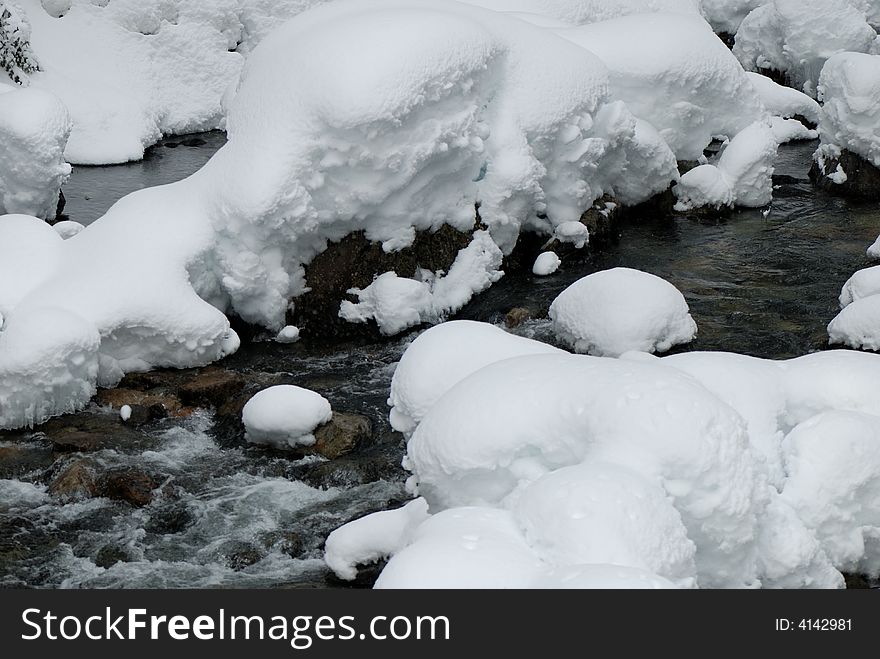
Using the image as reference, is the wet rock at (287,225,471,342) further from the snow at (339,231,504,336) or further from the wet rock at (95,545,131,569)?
the wet rock at (95,545,131,569)

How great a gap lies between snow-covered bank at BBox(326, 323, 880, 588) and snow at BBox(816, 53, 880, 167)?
Answer: 8.88 metres

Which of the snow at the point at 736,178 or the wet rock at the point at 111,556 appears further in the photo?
the snow at the point at 736,178

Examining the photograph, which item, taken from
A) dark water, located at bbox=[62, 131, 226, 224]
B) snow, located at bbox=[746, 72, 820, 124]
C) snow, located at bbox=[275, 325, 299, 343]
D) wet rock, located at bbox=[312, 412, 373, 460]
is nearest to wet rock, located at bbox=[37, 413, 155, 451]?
wet rock, located at bbox=[312, 412, 373, 460]

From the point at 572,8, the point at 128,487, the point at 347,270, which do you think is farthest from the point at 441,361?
the point at 572,8

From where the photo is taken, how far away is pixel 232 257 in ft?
37.2

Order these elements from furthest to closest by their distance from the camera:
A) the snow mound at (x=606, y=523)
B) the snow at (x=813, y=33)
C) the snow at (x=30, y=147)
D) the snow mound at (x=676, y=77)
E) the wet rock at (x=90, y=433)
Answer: the snow at (x=813, y=33) < the snow mound at (x=676, y=77) < the snow at (x=30, y=147) < the wet rock at (x=90, y=433) < the snow mound at (x=606, y=523)

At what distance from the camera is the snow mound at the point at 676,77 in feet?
48.1

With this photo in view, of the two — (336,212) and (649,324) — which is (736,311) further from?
(336,212)

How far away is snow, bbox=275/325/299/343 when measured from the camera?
1147cm

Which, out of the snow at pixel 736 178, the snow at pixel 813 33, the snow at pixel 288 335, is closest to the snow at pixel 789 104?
the snow at pixel 813 33

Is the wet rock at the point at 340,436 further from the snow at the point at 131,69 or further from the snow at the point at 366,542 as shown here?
the snow at the point at 131,69

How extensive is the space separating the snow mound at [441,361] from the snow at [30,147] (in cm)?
726

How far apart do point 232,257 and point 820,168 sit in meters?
9.02
